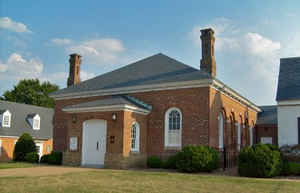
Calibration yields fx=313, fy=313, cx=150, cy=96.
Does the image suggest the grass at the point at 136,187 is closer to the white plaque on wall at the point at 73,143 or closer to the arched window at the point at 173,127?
the arched window at the point at 173,127

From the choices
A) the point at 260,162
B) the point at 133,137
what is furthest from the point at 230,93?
the point at 260,162

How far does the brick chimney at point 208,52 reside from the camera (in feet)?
71.8

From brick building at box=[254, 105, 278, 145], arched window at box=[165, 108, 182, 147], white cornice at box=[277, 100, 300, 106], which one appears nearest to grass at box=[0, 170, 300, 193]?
arched window at box=[165, 108, 182, 147]

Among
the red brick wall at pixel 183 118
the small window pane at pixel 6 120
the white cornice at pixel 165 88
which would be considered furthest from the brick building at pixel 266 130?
the small window pane at pixel 6 120

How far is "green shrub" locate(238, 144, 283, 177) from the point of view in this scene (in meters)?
15.5

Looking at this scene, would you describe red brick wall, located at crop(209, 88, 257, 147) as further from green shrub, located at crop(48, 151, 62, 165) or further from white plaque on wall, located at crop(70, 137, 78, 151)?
green shrub, located at crop(48, 151, 62, 165)

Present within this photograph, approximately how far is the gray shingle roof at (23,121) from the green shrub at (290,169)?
3032 cm

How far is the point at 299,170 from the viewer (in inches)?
632

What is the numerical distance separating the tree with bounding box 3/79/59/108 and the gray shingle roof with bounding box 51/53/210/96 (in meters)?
34.6

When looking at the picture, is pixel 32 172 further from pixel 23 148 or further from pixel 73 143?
pixel 23 148

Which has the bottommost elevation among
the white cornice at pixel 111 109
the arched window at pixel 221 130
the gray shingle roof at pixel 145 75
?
the arched window at pixel 221 130

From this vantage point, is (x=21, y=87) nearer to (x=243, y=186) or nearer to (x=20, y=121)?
(x=20, y=121)

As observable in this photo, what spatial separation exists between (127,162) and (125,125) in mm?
2262

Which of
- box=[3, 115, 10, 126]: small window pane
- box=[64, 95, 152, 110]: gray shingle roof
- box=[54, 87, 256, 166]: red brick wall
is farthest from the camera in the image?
box=[3, 115, 10, 126]: small window pane
